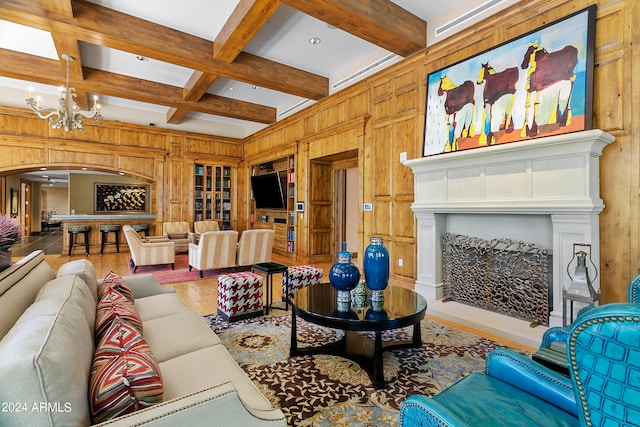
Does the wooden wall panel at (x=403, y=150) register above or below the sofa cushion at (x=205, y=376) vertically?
above

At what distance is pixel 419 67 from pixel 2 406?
4974 mm

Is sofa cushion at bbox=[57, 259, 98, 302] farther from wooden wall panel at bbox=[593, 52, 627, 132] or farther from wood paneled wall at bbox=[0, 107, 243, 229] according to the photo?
wood paneled wall at bbox=[0, 107, 243, 229]

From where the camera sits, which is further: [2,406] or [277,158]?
[277,158]

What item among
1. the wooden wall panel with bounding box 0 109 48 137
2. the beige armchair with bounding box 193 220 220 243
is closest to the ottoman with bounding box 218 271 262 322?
the beige armchair with bounding box 193 220 220 243

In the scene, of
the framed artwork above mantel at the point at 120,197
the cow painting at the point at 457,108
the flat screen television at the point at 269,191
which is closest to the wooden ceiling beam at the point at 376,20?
the cow painting at the point at 457,108

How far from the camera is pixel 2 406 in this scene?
31.7 inches

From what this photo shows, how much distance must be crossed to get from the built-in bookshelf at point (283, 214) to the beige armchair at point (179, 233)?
1.95 meters

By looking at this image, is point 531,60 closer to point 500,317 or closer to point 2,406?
point 500,317

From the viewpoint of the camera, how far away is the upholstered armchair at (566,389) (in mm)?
692

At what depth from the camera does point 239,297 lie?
3389 mm

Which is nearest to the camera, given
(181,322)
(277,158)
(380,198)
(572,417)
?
(572,417)

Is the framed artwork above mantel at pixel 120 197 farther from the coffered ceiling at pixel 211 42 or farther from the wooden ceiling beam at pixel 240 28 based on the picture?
the wooden ceiling beam at pixel 240 28

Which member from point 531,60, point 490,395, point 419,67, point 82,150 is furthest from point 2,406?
point 82,150

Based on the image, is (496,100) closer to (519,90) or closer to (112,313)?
(519,90)
